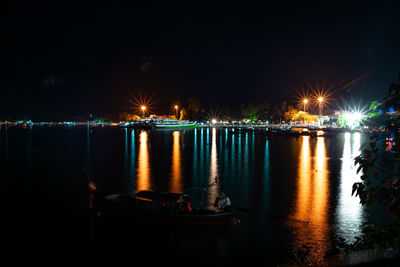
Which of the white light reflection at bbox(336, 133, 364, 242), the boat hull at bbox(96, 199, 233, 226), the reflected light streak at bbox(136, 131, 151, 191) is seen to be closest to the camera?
the boat hull at bbox(96, 199, 233, 226)

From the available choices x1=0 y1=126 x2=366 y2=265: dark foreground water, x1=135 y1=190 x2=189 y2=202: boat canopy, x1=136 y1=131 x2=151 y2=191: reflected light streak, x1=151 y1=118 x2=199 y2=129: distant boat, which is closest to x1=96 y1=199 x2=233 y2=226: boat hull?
x1=0 y1=126 x2=366 y2=265: dark foreground water

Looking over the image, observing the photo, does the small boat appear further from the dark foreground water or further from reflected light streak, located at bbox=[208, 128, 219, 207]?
reflected light streak, located at bbox=[208, 128, 219, 207]

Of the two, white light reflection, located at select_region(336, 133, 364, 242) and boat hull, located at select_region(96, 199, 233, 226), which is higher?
boat hull, located at select_region(96, 199, 233, 226)

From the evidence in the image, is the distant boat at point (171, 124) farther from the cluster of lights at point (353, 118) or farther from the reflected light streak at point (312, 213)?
the reflected light streak at point (312, 213)

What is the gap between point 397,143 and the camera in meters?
5.13

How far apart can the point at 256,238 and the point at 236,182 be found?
9.49 metres

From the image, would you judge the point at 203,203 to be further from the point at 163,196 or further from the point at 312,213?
the point at 312,213

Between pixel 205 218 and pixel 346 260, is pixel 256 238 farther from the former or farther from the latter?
pixel 346 260

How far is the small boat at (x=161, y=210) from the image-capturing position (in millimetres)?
11945

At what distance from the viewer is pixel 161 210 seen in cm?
1229

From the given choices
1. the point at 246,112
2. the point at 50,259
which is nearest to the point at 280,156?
the point at 50,259

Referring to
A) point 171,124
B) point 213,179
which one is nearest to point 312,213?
point 213,179

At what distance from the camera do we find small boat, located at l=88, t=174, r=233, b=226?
11.9 metres

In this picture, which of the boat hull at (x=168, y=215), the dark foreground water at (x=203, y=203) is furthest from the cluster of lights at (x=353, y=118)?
the boat hull at (x=168, y=215)
